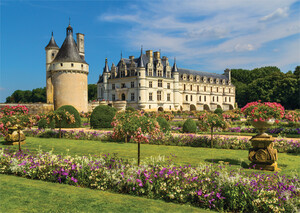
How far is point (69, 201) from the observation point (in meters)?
5.29

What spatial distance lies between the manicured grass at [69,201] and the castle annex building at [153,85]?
1549 inches

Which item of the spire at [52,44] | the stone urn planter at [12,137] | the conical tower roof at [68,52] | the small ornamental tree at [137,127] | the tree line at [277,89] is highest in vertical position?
the spire at [52,44]

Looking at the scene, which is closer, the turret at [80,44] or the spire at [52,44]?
the spire at [52,44]

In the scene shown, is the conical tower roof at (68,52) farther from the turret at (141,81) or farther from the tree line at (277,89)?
the turret at (141,81)

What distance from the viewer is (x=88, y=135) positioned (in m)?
15.5

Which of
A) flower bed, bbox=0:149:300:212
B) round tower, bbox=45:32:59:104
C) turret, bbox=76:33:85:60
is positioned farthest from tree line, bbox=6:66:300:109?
flower bed, bbox=0:149:300:212

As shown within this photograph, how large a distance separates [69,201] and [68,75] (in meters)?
31.8

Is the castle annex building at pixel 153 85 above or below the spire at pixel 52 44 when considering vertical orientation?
below

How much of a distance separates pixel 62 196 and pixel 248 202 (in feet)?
12.4

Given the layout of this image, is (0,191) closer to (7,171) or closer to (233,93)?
(7,171)

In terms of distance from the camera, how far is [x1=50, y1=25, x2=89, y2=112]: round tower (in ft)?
115

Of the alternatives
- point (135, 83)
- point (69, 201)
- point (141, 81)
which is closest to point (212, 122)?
point (69, 201)

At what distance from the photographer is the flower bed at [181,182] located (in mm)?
4867

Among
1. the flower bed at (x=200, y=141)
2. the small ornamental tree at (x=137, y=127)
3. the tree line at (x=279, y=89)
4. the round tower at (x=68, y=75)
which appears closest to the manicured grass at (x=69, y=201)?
the small ornamental tree at (x=137, y=127)
